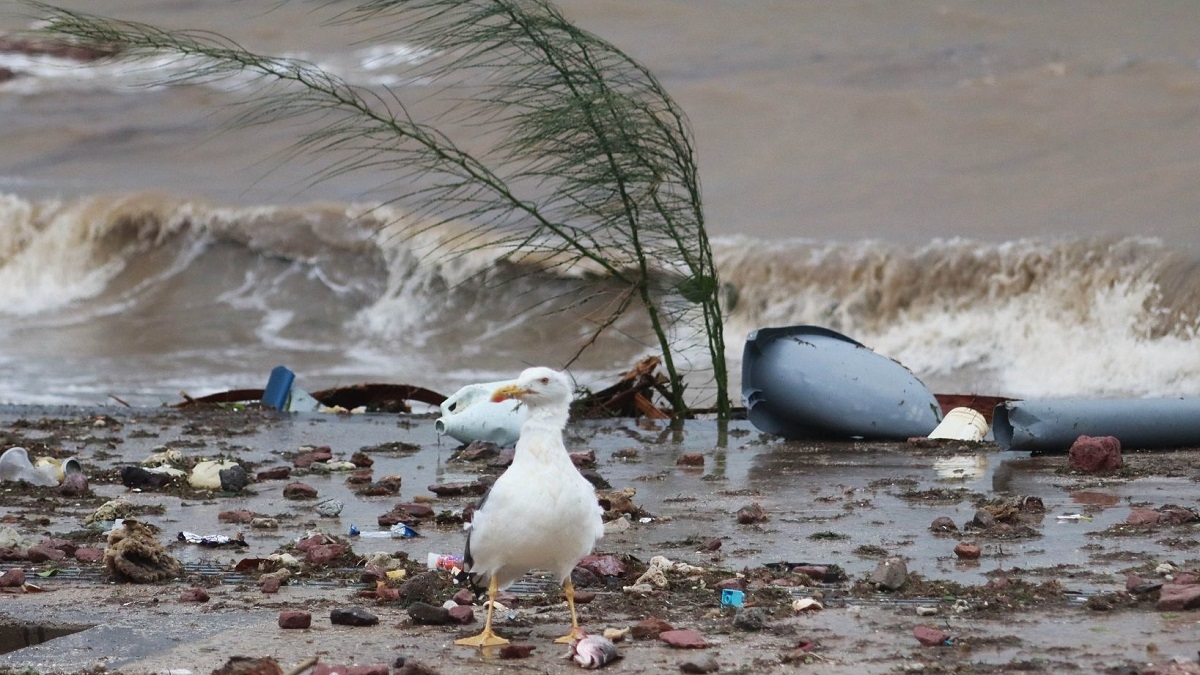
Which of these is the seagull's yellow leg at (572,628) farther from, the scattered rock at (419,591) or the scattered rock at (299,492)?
the scattered rock at (299,492)

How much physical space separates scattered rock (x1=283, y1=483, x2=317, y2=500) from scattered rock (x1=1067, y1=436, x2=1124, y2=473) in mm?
3395

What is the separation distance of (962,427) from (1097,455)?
52.4 inches

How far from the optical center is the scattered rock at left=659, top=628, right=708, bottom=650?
11.7 ft

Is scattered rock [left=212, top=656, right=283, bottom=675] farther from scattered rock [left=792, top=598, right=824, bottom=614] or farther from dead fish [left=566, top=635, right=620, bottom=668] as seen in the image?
scattered rock [left=792, top=598, right=824, bottom=614]

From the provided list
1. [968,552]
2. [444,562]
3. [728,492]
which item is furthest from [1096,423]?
[444,562]

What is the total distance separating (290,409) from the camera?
394 inches

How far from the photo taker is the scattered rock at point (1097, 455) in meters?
6.41

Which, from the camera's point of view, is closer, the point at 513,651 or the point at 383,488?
the point at 513,651

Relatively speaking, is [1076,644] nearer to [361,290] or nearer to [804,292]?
[804,292]

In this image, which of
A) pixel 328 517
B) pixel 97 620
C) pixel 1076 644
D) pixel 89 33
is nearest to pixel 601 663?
pixel 1076 644

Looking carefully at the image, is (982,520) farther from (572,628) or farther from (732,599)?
(572,628)

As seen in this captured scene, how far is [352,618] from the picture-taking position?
388cm

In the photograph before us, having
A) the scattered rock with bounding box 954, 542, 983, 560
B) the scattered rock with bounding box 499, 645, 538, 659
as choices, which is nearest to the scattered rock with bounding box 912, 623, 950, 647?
the scattered rock with bounding box 499, 645, 538, 659

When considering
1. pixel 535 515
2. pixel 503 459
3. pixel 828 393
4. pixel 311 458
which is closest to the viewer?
pixel 535 515
